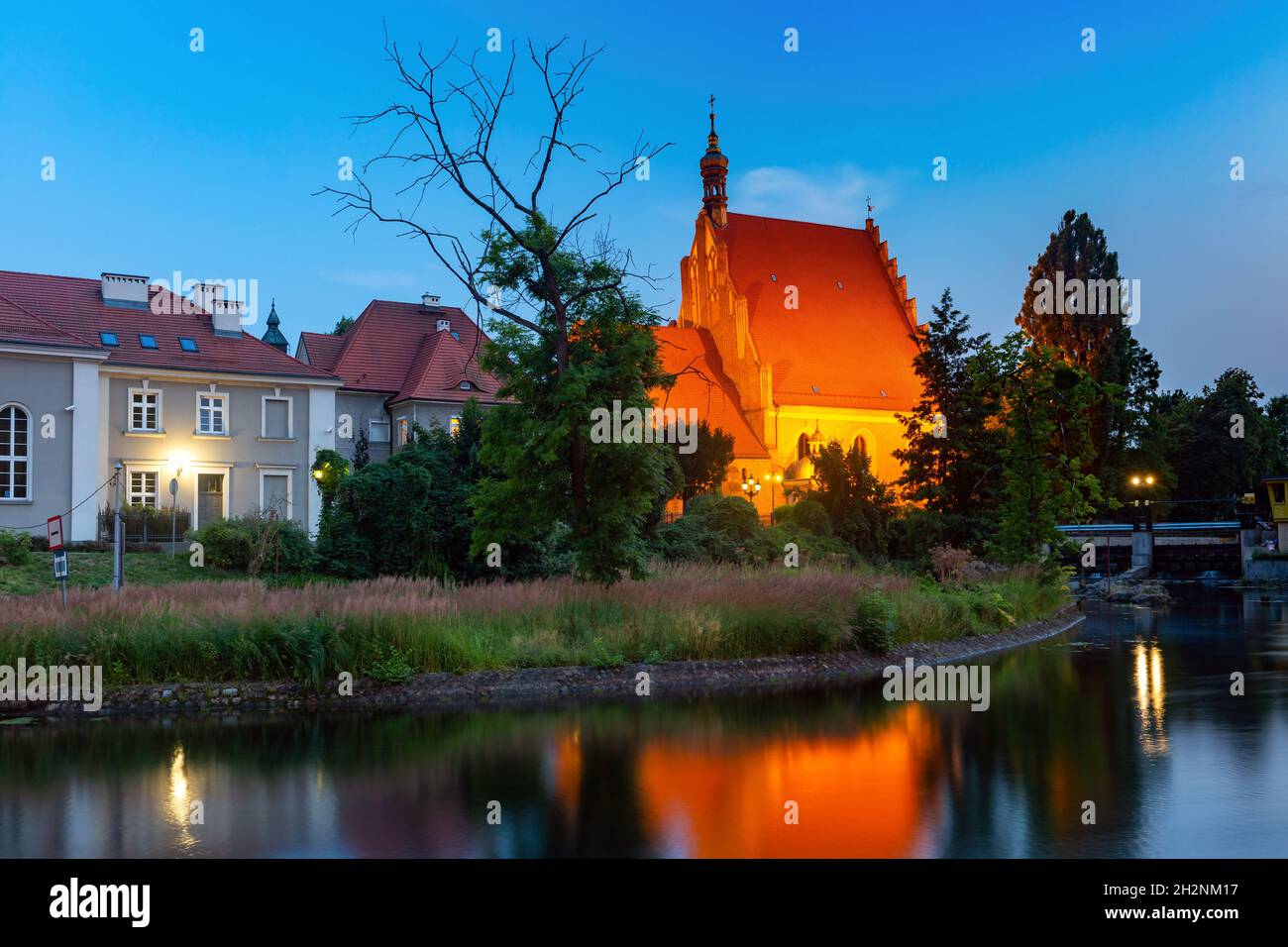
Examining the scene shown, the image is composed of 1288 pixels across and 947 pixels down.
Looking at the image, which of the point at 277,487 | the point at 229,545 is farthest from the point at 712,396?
the point at 229,545

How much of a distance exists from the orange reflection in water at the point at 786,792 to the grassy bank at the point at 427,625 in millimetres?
4799

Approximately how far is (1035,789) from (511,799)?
4.53 metres

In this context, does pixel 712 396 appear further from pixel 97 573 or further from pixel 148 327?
pixel 97 573

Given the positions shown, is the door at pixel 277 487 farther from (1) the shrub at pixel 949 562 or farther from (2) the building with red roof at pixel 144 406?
(1) the shrub at pixel 949 562

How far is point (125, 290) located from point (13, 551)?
17864 mm

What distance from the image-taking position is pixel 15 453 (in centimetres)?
3459

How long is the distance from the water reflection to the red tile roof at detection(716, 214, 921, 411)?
48101 mm

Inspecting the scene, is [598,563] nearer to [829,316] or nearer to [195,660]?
[195,660]

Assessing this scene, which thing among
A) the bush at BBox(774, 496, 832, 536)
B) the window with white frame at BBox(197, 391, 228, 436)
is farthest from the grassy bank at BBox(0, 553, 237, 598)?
the bush at BBox(774, 496, 832, 536)

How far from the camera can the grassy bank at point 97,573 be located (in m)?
24.5

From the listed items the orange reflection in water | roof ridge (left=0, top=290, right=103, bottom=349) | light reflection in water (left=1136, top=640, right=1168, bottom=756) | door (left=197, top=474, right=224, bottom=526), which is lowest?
light reflection in water (left=1136, top=640, right=1168, bottom=756)

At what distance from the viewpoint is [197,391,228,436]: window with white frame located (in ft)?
134

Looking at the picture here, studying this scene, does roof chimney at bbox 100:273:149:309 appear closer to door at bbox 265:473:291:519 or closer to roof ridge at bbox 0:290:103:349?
roof ridge at bbox 0:290:103:349
